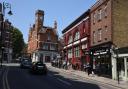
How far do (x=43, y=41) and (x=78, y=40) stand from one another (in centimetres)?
4396

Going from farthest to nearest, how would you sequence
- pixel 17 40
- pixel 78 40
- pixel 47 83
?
pixel 17 40, pixel 78 40, pixel 47 83

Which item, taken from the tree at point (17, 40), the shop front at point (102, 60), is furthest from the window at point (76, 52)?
the tree at point (17, 40)

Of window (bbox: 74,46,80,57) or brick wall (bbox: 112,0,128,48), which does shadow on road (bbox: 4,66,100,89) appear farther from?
window (bbox: 74,46,80,57)

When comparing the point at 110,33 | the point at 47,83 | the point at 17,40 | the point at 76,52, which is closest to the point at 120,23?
the point at 110,33

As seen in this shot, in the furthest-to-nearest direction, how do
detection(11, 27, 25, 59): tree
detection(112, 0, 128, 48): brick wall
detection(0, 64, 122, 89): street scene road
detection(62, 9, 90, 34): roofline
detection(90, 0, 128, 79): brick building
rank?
detection(11, 27, 25, 59): tree → detection(62, 9, 90, 34): roofline → detection(112, 0, 128, 48): brick wall → detection(90, 0, 128, 79): brick building → detection(0, 64, 122, 89): street scene road

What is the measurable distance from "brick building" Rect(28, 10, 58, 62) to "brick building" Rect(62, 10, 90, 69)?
101 ft

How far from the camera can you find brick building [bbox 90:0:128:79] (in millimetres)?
36550

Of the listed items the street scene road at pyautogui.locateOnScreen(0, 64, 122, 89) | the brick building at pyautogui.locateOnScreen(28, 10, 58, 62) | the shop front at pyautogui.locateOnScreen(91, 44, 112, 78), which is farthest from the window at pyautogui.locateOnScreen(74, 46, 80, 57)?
the brick building at pyautogui.locateOnScreen(28, 10, 58, 62)

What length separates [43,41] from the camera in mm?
97562

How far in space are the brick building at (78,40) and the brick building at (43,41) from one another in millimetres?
30707

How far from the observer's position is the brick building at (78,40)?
1921 inches

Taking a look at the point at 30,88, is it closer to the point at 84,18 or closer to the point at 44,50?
the point at 84,18

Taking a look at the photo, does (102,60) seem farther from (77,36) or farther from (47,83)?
(77,36)

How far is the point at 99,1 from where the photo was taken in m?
42.6
